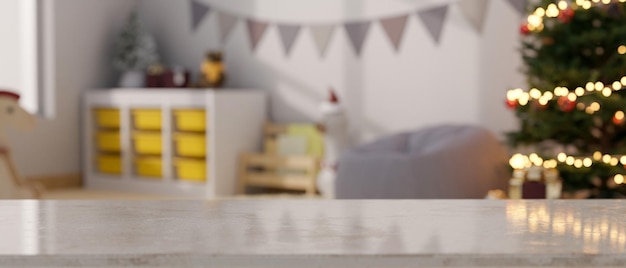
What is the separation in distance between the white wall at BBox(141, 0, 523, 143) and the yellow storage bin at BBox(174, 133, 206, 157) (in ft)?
1.86

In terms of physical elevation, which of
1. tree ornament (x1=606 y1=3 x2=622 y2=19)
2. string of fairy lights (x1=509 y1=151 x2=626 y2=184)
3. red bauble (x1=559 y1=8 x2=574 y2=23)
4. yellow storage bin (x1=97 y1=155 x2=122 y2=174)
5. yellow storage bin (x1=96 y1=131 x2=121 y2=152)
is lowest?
yellow storage bin (x1=97 y1=155 x2=122 y2=174)

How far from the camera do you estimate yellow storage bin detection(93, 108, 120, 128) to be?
612 cm

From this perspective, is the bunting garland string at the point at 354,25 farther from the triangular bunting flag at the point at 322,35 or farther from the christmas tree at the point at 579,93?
the christmas tree at the point at 579,93

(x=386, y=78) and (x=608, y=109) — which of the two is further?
(x=386, y=78)

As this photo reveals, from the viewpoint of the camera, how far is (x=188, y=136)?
5.75m

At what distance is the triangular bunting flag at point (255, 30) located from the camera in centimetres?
593

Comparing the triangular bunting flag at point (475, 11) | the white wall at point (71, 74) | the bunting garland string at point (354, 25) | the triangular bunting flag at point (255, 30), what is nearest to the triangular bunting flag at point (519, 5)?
the bunting garland string at point (354, 25)

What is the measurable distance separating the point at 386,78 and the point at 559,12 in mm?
1769

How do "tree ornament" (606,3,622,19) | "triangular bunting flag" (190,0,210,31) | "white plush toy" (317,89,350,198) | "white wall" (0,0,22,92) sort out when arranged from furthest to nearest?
"triangular bunting flag" (190,0,210,31)
"white wall" (0,0,22,92)
"white plush toy" (317,89,350,198)
"tree ornament" (606,3,622,19)

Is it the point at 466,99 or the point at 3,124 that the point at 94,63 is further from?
the point at 466,99

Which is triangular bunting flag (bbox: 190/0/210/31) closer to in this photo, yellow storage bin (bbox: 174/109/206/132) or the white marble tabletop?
yellow storage bin (bbox: 174/109/206/132)

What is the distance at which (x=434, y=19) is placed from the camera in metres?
5.20

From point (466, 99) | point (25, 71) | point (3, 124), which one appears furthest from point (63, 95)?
point (466, 99)

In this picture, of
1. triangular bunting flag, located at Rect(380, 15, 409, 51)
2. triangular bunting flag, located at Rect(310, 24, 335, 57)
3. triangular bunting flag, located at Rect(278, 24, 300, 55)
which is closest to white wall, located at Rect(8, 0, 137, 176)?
triangular bunting flag, located at Rect(278, 24, 300, 55)
